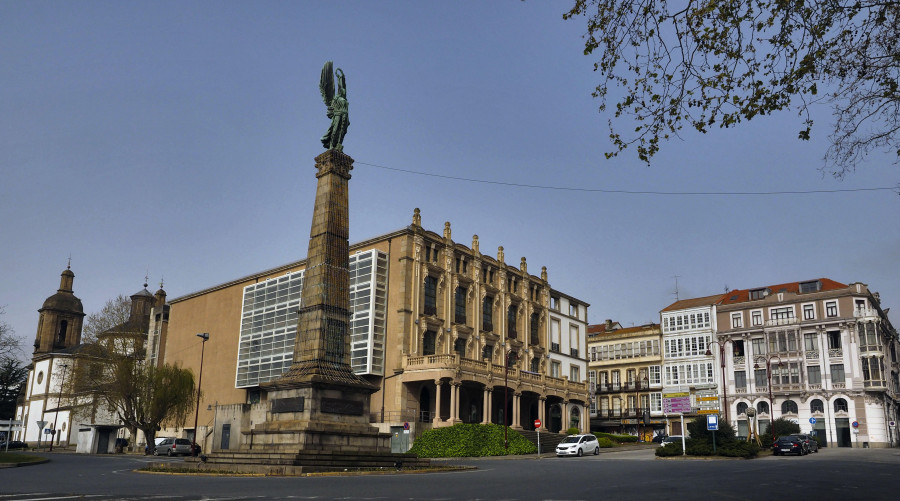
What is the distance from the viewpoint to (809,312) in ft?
236

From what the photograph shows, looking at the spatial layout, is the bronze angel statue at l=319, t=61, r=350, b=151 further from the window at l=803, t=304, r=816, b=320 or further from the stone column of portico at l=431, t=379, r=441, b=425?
the window at l=803, t=304, r=816, b=320

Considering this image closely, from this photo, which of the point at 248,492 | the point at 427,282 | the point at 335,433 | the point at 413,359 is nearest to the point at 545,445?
the point at 413,359

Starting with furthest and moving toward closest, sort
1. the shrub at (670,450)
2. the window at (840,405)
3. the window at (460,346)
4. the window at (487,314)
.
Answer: the window at (840,405) < the window at (487,314) < the window at (460,346) < the shrub at (670,450)

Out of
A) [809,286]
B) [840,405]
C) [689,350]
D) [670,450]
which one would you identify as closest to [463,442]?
[670,450]

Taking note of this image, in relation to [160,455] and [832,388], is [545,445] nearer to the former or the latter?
[160,455]

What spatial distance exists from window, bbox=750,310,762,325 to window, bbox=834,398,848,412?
10.9m

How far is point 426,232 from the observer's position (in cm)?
5559

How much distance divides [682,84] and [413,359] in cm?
4243

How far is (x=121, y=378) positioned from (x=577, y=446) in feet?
124

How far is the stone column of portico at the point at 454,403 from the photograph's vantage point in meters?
49.2

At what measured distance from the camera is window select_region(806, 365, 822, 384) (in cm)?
6938

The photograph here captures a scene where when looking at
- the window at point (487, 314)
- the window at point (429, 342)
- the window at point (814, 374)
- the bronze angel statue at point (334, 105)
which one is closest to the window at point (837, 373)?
the window at point (814, 374)

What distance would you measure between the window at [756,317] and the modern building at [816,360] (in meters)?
0.10

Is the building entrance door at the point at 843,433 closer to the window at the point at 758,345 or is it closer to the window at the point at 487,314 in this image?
the window at the point at 758,345
